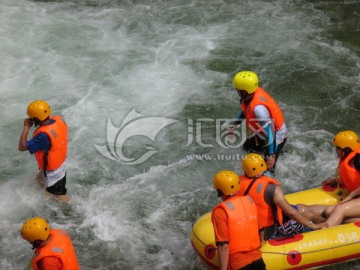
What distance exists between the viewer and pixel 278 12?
1216cm

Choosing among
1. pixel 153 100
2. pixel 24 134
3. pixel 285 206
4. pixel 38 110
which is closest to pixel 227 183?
pixel 285 206

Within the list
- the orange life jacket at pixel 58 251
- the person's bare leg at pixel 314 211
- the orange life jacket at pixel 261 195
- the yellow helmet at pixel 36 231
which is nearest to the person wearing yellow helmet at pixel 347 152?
the person's bare leg at pixel 314 211

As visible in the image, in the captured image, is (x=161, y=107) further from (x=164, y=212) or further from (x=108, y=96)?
(x=164, y=212)

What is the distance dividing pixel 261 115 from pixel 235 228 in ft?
5.57

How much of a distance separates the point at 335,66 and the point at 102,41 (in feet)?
16.3

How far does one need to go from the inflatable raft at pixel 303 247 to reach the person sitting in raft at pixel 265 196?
0.72 feet

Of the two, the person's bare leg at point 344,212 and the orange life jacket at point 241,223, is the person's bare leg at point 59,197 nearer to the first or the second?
Answer: the orange life jacket at point 241,223

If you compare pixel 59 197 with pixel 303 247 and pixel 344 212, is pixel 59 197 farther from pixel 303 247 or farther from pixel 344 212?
pixel 344 212

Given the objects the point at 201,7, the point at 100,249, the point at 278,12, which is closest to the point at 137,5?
the point at 201,7

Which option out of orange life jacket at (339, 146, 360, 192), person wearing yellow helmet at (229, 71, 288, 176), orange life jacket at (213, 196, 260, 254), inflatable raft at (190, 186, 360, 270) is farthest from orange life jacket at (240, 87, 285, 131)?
orange life jacket at (213, 196, 260, 254)

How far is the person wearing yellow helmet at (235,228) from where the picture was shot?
180 inches

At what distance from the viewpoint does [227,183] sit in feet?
15.5

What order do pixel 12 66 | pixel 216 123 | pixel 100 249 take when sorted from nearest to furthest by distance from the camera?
pixel 100 249 → pixel 216 123 → pixel 12 66

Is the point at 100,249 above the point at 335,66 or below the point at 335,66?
below
